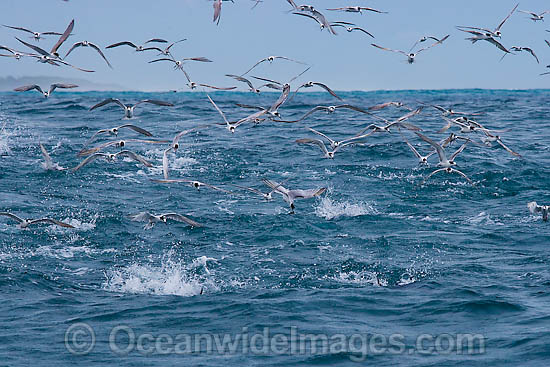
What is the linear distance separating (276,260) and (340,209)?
6264mm

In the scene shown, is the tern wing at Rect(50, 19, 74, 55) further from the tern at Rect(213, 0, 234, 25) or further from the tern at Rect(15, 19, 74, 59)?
the tern at Rect(213, 0, 234, 25)

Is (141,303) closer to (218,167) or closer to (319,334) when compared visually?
(319,334)

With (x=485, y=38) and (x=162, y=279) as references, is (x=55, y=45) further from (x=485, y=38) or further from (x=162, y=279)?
(x=485, y=38)

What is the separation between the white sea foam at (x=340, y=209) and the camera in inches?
1080

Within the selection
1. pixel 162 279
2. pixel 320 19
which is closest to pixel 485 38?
pixel 320 19

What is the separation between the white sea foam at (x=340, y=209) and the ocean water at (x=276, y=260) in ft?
0.36

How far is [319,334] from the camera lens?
16312 mm

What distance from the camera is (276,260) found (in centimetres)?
2228

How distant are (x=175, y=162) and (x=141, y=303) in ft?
53.9

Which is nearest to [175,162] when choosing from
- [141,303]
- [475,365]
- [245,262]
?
[245,262]

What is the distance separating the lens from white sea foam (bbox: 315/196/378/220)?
90.0ft

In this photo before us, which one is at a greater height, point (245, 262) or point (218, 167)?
point (218, 167)

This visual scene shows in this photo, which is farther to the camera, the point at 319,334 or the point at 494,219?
the point at 494,219

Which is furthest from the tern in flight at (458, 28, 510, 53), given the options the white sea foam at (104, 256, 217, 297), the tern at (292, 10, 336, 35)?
the white sea foam at (104, 256, 217, 297)
